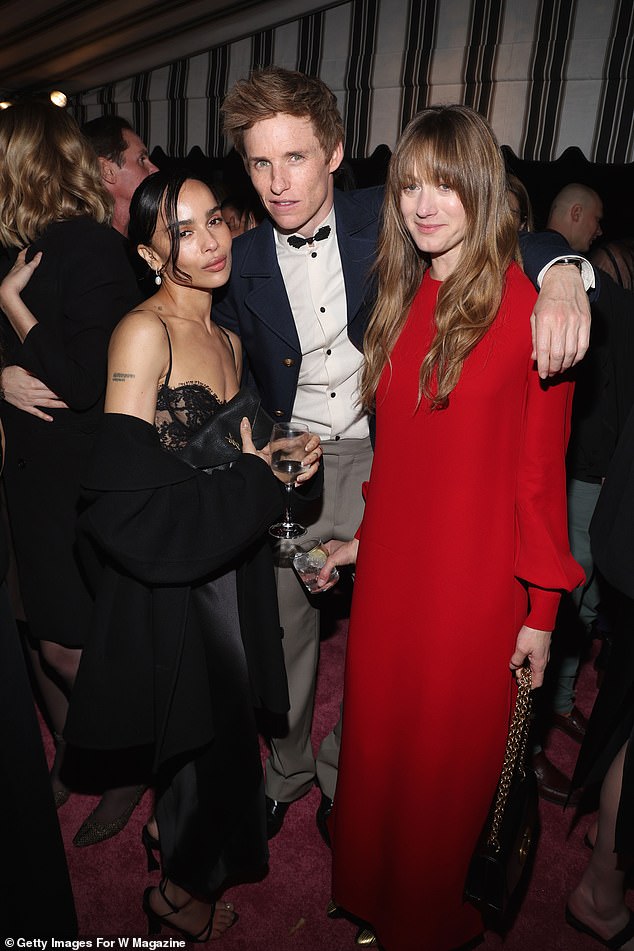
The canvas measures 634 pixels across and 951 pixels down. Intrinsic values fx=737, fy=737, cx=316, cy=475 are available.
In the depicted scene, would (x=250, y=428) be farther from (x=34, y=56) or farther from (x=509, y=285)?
(x=34, y=56)

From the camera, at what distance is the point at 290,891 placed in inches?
91.9

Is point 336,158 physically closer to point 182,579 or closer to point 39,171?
point 39,171

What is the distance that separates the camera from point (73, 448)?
2.40m

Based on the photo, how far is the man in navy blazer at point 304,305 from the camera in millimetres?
2029

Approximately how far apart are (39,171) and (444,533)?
1.75m

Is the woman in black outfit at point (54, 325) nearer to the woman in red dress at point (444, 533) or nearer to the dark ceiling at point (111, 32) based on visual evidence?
the woman in red dress at point (444, 533)

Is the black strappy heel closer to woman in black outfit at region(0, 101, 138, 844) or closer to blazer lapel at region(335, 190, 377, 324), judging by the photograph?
woman in black outfit at region(0, 101, 138, 844)

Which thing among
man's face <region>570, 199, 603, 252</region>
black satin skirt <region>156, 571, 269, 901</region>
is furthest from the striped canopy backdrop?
black satin skirt <region>156, 571, 269, 901</region>

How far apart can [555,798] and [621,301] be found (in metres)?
1.79

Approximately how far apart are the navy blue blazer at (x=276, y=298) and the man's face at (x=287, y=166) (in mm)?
144

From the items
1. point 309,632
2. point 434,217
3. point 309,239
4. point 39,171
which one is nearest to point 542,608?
point 434,217

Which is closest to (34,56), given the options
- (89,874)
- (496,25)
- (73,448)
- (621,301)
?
(496,25)

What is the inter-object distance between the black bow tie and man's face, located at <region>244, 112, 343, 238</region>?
3.1 inches

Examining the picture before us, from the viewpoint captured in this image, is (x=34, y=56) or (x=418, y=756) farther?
(x=34, y=56)
